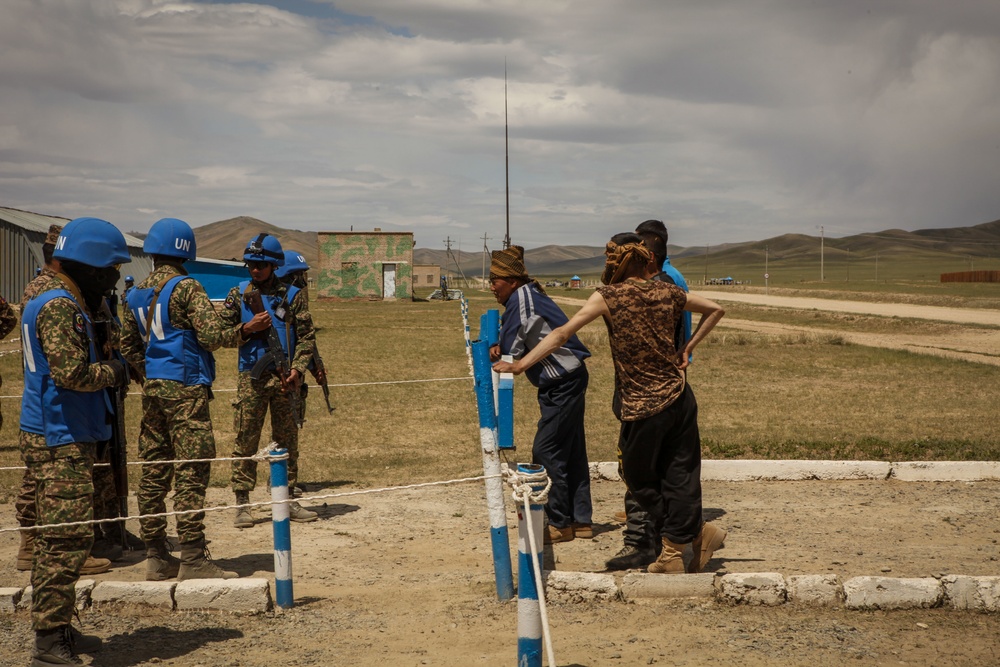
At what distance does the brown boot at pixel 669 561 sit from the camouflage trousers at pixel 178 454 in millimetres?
2599

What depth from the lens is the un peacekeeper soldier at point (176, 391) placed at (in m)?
5.62

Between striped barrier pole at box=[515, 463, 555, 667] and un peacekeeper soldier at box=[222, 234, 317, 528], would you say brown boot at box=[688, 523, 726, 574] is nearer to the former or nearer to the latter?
striped barrier pole at box=[515, 463, 555, 667]

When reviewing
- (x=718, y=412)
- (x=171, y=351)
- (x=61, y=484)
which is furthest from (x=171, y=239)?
(x=718, y=412)

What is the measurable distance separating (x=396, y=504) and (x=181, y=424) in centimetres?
263

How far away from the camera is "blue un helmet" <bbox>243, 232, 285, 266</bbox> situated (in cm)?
719

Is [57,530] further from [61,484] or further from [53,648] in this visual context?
[53,648]

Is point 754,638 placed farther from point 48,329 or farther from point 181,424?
point 48,329

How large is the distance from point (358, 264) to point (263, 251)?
175 ft

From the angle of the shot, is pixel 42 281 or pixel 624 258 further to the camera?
pixel 42 281

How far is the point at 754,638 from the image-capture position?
483 centimetres

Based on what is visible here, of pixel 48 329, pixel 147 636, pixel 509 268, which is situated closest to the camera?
pixel 48 329

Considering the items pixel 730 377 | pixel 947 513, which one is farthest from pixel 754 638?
pixel 730 377

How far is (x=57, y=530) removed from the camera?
177 inches

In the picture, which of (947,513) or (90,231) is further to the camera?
(947,513)
